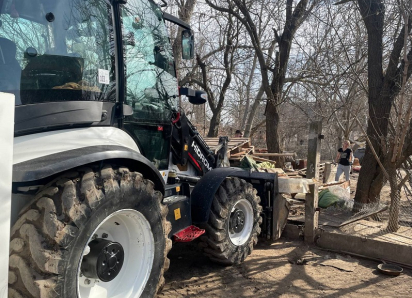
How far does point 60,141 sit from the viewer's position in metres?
2.47

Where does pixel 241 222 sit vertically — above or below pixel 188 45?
below

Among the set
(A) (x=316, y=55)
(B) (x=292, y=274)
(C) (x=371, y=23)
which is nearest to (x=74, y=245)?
(B) (x=292, y=274)

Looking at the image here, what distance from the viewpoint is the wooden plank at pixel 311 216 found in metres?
5.35

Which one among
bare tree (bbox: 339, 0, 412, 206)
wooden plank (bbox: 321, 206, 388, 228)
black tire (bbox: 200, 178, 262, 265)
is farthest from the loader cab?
bare tree (bbox: 339, 0, 412, 206)

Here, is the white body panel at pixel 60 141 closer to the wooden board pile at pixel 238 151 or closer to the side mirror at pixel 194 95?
the side mirror at pixel 194 95

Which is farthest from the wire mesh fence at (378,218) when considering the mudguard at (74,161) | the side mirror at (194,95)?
the mudguard at (74,161)

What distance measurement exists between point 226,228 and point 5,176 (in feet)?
9.34

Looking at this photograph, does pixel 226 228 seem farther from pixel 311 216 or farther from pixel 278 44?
pixel 278 44

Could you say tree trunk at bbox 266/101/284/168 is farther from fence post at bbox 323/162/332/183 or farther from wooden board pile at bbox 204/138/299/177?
fence post at bbox 323/162/332/183

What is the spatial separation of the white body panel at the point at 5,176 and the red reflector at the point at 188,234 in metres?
1.94

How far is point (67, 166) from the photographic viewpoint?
219 centimetres

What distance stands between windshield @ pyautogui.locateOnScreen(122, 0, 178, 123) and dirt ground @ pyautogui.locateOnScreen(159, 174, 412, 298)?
181 cm

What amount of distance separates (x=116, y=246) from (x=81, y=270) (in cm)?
30

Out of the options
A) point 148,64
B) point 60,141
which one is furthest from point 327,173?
point 60,141
